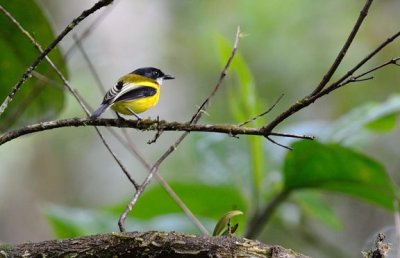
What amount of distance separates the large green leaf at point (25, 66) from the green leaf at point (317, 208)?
139 centimetres

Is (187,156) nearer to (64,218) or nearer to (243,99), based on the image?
(64,218)

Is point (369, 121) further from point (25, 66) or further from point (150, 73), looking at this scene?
point (25, 66)

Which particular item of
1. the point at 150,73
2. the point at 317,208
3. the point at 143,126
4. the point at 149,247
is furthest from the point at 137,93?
the point at 317,208

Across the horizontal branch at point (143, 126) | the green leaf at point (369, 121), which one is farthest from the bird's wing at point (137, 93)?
the green leaf at point (369, 121)

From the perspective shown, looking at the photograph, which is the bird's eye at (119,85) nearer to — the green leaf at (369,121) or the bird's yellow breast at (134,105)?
the bird's yellow breast at (134,105)

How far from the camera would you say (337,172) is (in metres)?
3.16

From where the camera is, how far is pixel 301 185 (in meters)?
3.26

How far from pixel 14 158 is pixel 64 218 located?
358 cm

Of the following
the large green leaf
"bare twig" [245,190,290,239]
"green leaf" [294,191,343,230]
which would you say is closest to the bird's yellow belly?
the large green leaf

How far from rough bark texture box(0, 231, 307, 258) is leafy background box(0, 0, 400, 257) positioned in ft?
4.41

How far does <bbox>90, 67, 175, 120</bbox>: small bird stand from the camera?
2.36m

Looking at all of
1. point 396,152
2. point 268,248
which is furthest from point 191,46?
point 268,248

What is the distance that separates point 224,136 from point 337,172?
885 millimetres

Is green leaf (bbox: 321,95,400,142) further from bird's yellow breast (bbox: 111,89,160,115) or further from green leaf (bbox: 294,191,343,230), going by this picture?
bird's yellow breast (bbox: 111,89,160,115)
